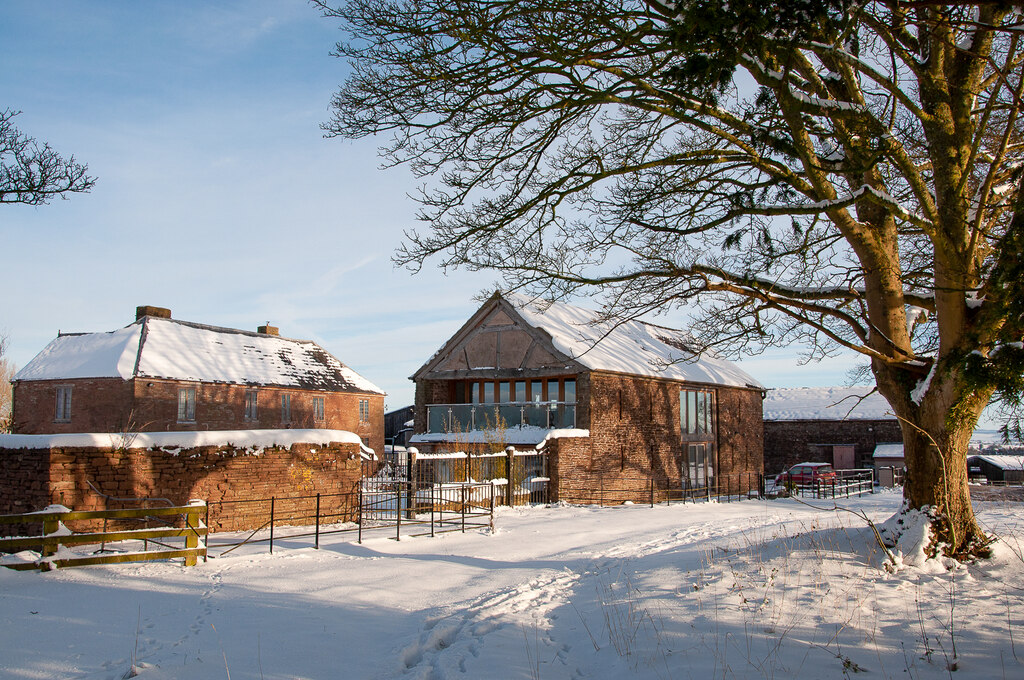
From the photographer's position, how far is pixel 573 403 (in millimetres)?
25203

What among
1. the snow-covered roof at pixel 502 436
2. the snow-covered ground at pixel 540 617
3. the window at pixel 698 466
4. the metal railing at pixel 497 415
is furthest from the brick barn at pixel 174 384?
the snow-covered ground at pixel 540 617

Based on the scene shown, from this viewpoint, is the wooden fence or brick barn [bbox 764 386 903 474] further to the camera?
brick barn [bbox 764 386 903 474]

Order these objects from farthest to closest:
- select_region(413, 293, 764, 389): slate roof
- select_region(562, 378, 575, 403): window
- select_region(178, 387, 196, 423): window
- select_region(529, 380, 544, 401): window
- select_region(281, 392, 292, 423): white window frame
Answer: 1. select_region(281, 392, 292, 423): white window frame
2. select_region(178, 387, 196, 423): window
3. select_region(529, 380, 544, 401): window
4. select_region(562, 378, 575, 403): window
5. select_region(413, 293, 764, 389): slate roof

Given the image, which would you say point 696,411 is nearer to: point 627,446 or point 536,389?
point 627,446

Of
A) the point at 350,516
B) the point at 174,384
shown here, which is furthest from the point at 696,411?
the point at 174,384

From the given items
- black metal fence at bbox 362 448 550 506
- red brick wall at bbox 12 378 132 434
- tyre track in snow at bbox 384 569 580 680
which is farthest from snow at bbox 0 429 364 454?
red brick wall at bbox 12 378 132 434

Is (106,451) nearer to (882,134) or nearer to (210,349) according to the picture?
(882,134)

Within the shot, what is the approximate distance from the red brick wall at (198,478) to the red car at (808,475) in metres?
21.9

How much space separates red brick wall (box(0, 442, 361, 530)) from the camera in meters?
14.0

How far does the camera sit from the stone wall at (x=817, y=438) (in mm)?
42375

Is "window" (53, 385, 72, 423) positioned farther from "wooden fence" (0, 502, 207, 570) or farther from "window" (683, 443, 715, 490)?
"window" (683, 443, 715, 490)

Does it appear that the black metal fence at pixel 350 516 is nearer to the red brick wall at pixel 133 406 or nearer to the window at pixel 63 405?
the red brick wall at pixel 133 406

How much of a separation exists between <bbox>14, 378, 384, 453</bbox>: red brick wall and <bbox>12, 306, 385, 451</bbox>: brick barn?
0.15 feet

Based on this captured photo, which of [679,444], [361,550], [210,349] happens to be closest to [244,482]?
[361,550]
